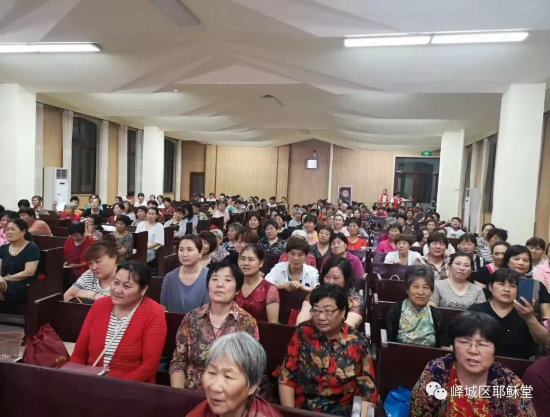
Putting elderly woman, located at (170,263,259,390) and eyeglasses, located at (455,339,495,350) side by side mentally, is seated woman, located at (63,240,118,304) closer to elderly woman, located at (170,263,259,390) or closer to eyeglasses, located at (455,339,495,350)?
elderly woman, located at (170,263,259,390)

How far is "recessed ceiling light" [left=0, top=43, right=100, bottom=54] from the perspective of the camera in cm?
682

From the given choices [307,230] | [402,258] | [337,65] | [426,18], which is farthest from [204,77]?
[402,258]

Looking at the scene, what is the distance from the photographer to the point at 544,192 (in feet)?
27.3

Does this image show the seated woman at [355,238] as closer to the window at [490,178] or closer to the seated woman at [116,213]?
the seated woman at [116,213]

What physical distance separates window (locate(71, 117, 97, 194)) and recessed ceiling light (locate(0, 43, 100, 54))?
174 inches

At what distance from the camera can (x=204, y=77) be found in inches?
305

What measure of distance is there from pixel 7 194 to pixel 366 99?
7.71 m

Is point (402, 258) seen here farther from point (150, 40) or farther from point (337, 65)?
point (150, 40)

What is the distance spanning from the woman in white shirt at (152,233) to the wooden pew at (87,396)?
12.3ft

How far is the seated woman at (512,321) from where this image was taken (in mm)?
2398

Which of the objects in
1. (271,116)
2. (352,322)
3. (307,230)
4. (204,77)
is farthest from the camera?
(271,116)

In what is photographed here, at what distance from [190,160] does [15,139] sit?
38.6ft

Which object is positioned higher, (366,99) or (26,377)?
(366,99)

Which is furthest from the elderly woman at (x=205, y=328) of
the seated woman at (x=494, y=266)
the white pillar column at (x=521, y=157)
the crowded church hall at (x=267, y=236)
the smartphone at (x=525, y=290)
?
the white pillar column at (x=521, y=157)
